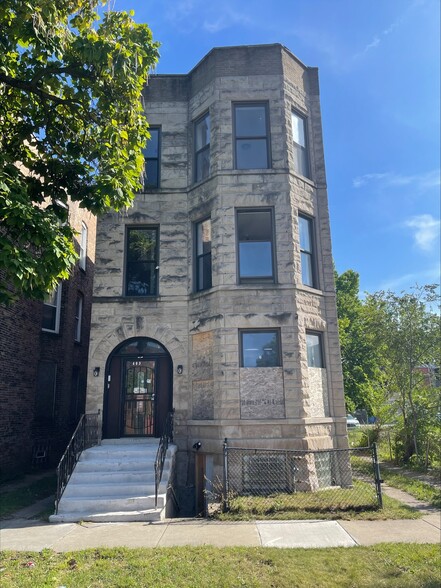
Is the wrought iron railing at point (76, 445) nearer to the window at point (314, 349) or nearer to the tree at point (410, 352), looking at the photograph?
the window at point (314, 349)

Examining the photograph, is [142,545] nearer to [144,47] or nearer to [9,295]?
[9,295]

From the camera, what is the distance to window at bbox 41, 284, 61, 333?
48.5ft

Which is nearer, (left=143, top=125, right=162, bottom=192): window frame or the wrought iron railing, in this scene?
the wrought iron railing

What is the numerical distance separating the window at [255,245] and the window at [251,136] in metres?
1.40

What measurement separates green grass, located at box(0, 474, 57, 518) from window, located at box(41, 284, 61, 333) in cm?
488

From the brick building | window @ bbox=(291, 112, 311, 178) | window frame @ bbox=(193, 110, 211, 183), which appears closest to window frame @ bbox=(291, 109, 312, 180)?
window @ bbox=(291, 112, 311, 178)

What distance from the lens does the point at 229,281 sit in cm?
1096

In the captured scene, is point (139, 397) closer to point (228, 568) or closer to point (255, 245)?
point (255, 245)

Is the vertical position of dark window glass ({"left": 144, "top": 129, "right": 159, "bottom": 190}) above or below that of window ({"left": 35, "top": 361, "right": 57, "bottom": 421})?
above

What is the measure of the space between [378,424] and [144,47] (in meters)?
14.4

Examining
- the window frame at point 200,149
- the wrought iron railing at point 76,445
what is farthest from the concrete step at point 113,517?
the window frame at point 200,149

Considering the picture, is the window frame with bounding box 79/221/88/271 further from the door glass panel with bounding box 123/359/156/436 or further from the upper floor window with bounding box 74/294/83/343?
the door glass panel with bounding box 123/359/156/436

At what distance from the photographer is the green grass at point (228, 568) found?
4.90 metres

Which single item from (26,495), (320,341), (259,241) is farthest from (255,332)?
(26,495)
